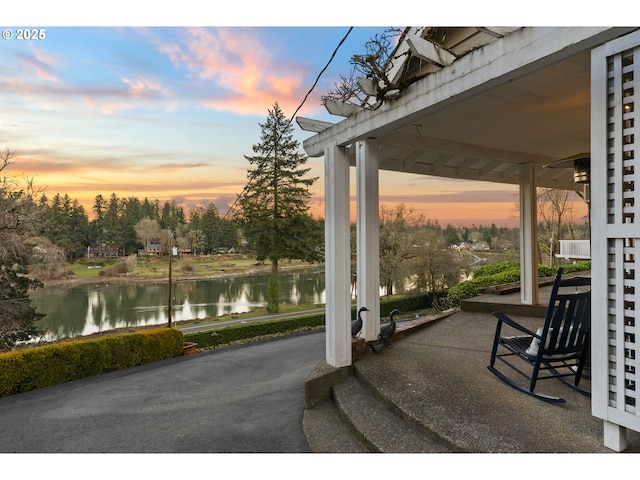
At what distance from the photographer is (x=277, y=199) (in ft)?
61.7

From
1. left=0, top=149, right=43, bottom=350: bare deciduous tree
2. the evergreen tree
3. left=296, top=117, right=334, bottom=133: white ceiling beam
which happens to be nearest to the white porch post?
left=296, top=117, right=334, bottom=133: white ceiling beam

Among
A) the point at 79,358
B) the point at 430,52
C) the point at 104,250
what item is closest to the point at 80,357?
the point at 79,358

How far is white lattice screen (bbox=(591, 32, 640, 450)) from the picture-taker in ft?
5.21

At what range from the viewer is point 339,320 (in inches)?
124

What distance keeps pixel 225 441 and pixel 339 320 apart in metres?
1.21

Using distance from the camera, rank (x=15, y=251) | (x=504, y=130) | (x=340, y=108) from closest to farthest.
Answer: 1. (x=340, y=108)
2. (x=504, y=130)
3. (x=15, y=251)

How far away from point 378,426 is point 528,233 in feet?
12.6

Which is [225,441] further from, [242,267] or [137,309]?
[242,267]

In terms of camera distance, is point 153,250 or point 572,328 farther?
point 153,250

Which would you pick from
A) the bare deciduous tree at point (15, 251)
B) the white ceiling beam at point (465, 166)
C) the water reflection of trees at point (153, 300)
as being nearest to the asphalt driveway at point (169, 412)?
the white ceiling beam at point (465, 166)

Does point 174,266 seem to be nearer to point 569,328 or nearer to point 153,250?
point 153,250

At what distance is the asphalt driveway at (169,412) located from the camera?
103 inches

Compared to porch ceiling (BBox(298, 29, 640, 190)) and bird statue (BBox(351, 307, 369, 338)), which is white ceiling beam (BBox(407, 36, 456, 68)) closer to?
porch ceiling (BBox(298, 29, 640, 190))

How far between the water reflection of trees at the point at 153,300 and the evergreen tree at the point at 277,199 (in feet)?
8.19
